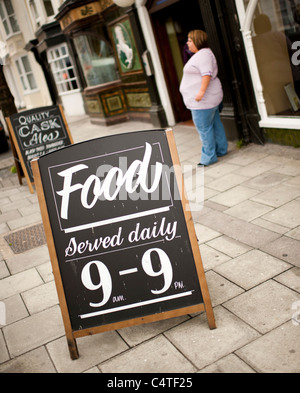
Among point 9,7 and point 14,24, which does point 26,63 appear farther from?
point 9,7

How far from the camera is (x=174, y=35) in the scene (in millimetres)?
8695

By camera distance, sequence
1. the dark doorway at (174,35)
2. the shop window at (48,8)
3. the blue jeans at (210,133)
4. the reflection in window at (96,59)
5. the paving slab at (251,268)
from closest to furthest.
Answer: the paving slab at (251,268) → the blue jeans at (210,133) → the dark doorway at (174,35) → the reflection in window at (96,59) → the shop window at (48,8)

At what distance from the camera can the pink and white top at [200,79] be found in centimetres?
523

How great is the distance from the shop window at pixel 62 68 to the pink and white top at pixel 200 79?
12760 mm

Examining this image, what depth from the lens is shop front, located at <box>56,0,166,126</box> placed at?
986 centimetres

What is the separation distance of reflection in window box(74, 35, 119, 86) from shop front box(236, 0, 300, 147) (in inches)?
256

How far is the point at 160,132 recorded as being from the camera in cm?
253

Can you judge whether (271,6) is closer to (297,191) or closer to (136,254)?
(297,191)

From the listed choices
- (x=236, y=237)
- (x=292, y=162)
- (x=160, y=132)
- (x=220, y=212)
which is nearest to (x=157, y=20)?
(x=292, y=162)

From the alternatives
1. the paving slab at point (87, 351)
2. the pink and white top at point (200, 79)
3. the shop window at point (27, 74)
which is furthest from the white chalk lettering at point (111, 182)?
the shop window at point (27, 74)

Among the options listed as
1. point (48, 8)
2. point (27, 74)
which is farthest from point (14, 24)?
point (48, 8)

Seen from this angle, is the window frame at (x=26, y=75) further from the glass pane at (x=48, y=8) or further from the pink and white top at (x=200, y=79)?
the pink and white top at (x=200, y=79)

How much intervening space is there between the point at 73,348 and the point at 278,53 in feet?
15.7

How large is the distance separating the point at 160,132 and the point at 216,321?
4.15 ft
